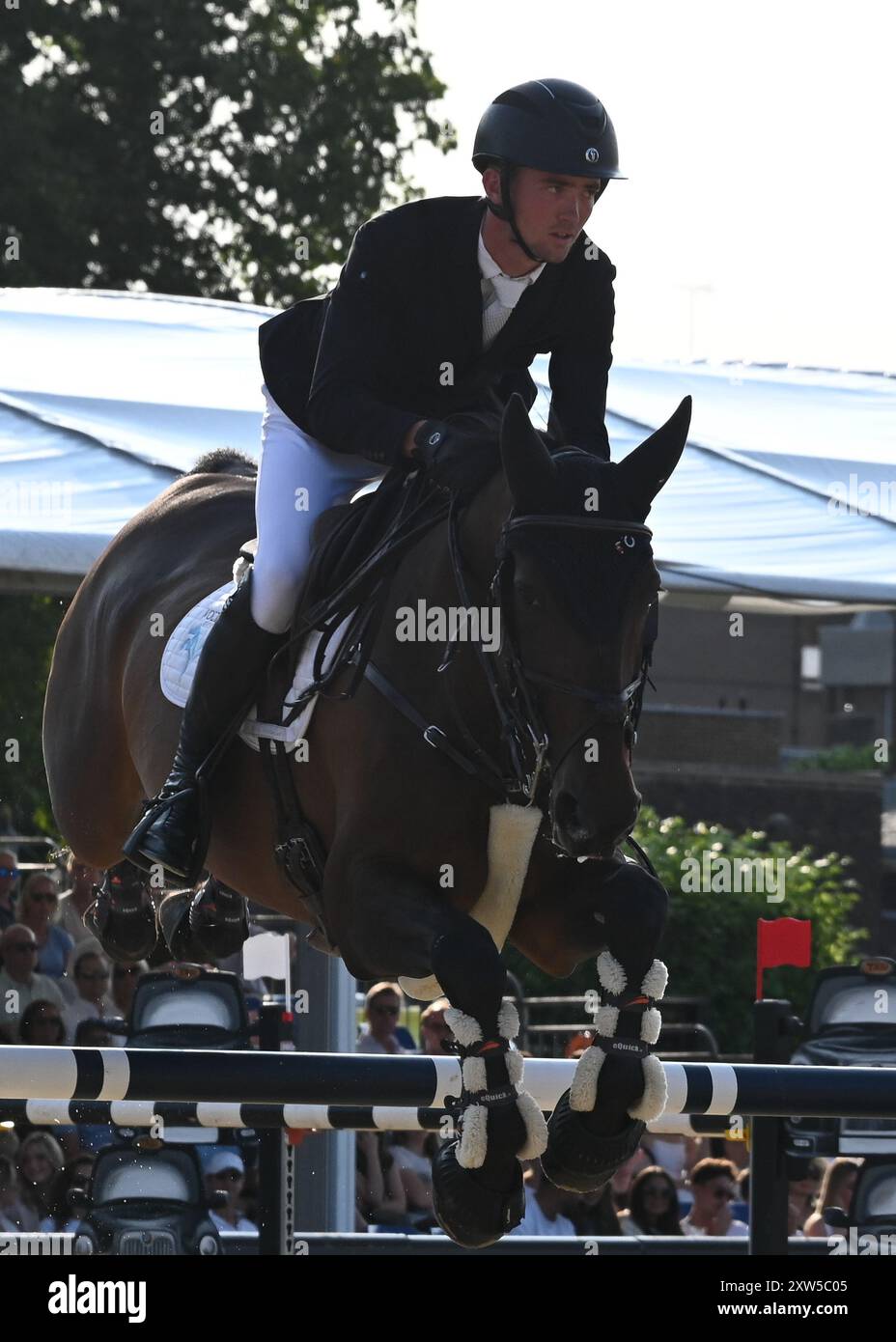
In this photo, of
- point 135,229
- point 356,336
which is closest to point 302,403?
point 356,336

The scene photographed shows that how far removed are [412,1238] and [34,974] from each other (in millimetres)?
2758

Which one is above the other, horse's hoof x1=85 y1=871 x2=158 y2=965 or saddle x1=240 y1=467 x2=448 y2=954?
saddle x1=240 y1=467 x2=448 y2=954

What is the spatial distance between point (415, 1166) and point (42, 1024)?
68.5 inches

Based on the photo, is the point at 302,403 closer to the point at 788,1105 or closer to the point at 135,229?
the point at 788,1105

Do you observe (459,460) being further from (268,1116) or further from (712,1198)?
(712,1198)

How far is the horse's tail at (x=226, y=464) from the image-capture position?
656 centimetres

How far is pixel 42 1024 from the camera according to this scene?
8000 millimetres

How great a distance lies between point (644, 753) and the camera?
3472cm

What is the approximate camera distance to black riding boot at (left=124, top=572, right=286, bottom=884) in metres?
Result: 5.09

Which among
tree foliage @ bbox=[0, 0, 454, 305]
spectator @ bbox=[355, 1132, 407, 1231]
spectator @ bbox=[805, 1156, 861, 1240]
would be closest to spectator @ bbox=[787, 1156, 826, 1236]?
spectator @ bbox=[805, 1156, 861, 1240]

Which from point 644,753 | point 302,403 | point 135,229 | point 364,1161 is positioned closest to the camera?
point 302,403

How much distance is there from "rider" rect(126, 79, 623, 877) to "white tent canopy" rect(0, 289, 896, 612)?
2884 millimetres

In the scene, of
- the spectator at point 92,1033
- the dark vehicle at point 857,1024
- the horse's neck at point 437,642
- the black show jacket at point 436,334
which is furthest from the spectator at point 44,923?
the horse's neck at point 437,642

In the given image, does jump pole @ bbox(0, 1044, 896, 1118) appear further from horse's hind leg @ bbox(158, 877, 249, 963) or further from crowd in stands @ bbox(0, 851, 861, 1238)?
crowd in stands @ bbox(0, 851, 861, 1238)
